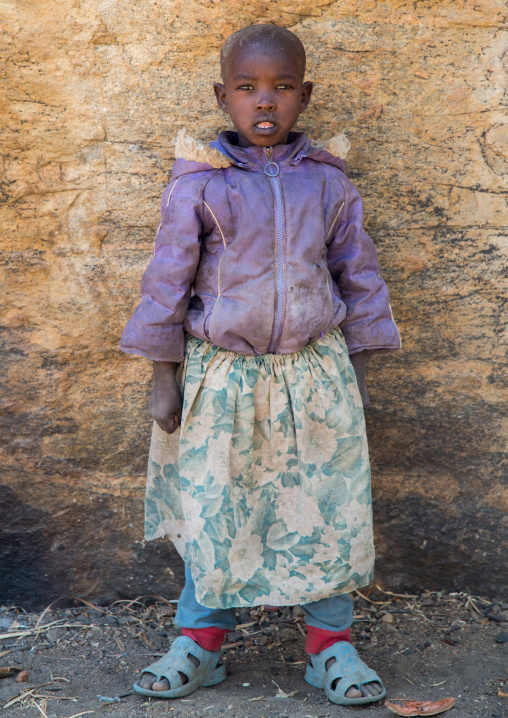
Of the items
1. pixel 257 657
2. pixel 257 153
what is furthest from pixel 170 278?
pixel 257 657

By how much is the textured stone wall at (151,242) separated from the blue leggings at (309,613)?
431 mm

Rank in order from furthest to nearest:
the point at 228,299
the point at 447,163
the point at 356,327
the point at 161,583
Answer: the point at 161,583 → the point at 447,163 → the point at 356,327 → the point at 228,299

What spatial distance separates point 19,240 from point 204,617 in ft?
4.04

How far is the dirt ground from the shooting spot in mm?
1944

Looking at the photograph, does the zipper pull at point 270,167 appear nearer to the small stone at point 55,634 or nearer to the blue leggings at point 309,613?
the blue leggings at point 309,613

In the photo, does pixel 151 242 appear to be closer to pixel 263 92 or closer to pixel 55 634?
pixel 263 92

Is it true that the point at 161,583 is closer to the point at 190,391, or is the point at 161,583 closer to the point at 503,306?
the point at 190,391

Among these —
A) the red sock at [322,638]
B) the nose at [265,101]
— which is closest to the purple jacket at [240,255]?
the nose at [265,101]

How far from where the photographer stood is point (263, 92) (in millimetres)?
1747

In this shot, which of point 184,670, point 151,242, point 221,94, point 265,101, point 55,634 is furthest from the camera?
point 55,634

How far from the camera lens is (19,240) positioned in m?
2.19

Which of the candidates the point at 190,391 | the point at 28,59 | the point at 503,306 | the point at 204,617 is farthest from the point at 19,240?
the point at 503,306

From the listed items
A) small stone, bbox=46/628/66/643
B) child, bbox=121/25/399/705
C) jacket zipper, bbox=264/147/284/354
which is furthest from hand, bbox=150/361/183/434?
small stone, bbox=46/628/66/643

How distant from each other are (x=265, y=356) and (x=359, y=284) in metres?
0.33
